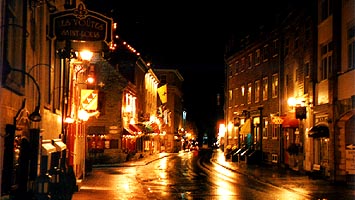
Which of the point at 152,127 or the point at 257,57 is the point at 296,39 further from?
the point at 152,127

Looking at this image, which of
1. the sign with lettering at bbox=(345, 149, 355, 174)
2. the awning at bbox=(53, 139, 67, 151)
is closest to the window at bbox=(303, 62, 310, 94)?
the sign with lettering at bbox=(345, 149, 355, 174)

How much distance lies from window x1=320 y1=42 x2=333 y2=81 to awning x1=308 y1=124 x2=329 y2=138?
2.38 meters

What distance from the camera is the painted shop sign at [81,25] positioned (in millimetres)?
14703

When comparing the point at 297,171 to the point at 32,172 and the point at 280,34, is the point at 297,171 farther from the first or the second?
the point at 32,172

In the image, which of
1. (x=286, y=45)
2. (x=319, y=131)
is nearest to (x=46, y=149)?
(x=319, y=131)

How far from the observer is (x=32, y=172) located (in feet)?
47.2

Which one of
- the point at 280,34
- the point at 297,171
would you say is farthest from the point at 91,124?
the point at 297,171

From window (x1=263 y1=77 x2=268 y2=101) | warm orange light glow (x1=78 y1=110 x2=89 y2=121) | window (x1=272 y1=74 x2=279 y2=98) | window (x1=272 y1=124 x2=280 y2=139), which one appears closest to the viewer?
warm orange light glow (x1=78 y1=110 x2=89 y2=121)

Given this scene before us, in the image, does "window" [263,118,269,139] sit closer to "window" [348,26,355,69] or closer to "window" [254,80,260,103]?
"window" [254,80,260,103]

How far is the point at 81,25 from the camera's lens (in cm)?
1472

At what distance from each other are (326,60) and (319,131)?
3.55 metres

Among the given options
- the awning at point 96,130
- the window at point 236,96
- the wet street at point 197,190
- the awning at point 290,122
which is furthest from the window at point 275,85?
the awning at point 96,130

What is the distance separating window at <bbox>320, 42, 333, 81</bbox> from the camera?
93.7 ft

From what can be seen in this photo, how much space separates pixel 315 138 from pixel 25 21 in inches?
766
